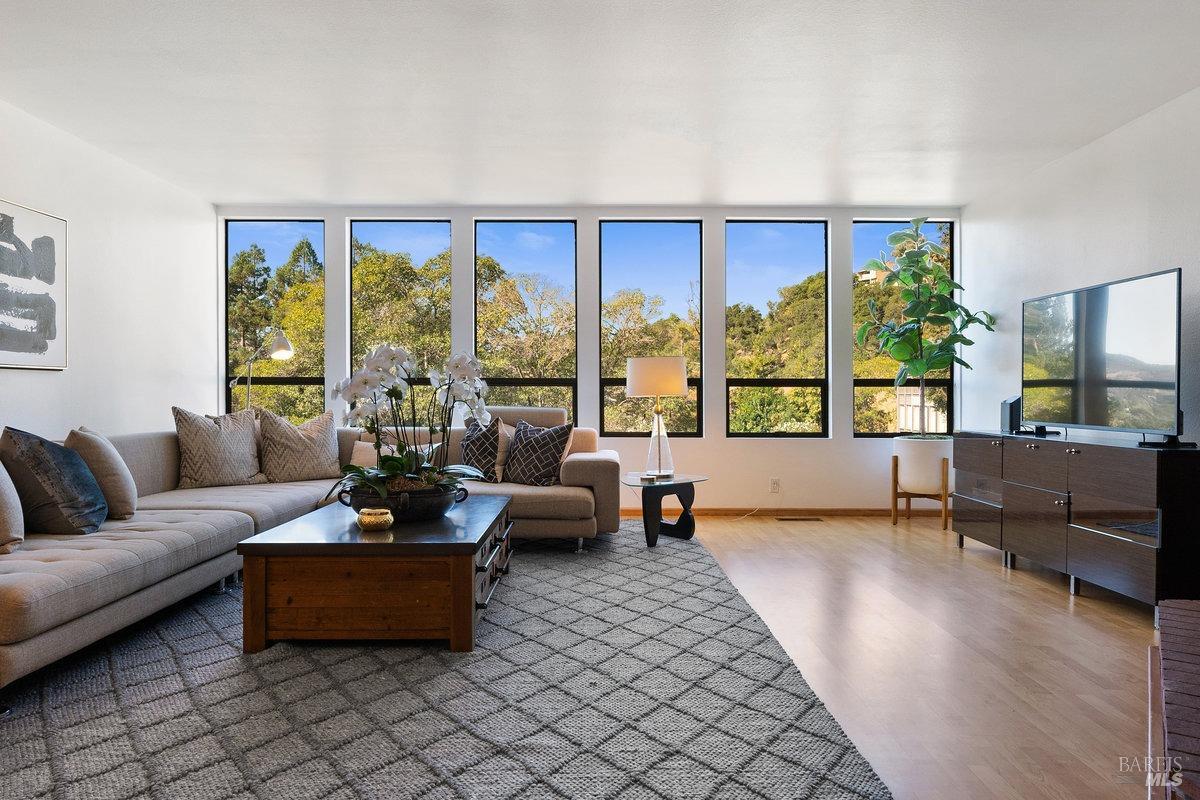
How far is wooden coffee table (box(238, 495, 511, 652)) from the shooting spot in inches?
97.3

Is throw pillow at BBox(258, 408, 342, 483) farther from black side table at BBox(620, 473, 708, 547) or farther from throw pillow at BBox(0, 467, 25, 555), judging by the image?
black side table at BBox(620, 473, 708, 547)

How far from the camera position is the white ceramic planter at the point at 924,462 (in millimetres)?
5176

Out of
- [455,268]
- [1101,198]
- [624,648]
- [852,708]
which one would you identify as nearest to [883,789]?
[852,708]

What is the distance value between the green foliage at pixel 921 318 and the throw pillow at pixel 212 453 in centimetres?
451

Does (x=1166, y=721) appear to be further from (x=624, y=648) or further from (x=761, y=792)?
(x=624, y=648)

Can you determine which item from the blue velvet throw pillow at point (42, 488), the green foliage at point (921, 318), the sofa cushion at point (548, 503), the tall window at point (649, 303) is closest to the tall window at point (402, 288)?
the tall window at point (649, 303)

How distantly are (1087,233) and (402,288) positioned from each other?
16.1 ft

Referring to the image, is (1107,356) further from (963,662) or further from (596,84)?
(596,84)

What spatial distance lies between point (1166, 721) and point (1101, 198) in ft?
13.1

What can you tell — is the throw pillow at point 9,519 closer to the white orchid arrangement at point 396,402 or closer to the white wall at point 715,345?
the white orchid arrangement at point 396,402

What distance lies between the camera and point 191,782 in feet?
5.41

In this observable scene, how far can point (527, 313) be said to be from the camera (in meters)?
5.82

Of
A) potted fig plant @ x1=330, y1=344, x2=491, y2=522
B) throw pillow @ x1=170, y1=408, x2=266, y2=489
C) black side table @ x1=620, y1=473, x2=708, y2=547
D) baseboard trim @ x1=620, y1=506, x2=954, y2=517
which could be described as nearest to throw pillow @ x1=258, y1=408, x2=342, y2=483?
throw pillow @ x1=170, y1=408, x2=266, y2=489

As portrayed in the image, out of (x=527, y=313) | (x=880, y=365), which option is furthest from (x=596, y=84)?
(x=880, y=365)
